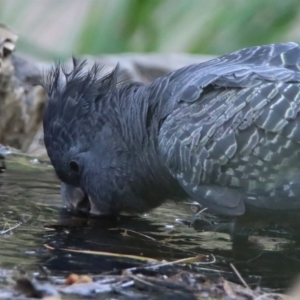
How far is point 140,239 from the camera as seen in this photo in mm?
5500

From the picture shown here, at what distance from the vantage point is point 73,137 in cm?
614

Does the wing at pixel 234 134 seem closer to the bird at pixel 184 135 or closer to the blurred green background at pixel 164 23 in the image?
the bird at pixel 184 135

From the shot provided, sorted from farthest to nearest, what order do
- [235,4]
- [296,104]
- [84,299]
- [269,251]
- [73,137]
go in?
[235,4] < [73,137] < [269,251] < [296,104] < [84,299]

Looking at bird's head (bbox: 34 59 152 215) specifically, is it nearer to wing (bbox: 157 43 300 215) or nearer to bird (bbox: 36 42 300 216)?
bird (bbox: 36 42 300 216)

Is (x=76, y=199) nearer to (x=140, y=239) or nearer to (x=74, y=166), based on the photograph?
(x=74, y=166)

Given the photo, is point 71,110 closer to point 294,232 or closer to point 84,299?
point 294,232

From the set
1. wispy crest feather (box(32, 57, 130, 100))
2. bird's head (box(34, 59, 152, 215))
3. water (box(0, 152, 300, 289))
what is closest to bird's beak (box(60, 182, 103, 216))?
bird's head (box(34, 59, 152, 215))

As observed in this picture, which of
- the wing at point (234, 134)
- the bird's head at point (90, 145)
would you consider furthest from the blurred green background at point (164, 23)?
the wing at point (234, 134)

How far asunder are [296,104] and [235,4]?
621cm

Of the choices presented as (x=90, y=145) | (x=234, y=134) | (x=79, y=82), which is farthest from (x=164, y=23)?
(x=234, y=134)

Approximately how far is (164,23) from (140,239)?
21.1 feet

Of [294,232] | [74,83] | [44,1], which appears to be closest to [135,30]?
[44,1]

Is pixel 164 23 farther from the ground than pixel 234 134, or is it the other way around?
pixel 164 23

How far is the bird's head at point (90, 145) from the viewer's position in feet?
19.9
